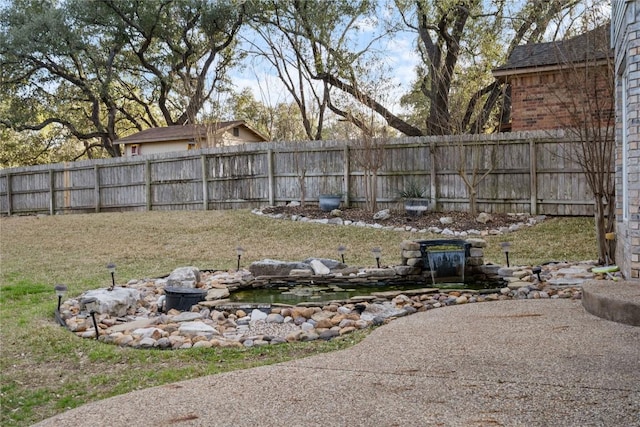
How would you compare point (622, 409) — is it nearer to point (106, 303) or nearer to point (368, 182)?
point (106, 303)

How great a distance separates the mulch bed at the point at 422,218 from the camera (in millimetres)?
11859

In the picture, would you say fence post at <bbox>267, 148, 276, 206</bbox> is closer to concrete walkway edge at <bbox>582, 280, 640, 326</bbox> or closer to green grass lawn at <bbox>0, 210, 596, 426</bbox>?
green grass lawn at <bbox>0, 210, 596, 426</bbox>

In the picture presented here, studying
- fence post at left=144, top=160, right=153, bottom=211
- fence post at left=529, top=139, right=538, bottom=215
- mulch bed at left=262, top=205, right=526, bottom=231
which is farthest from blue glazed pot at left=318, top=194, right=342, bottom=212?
Answer: fence post at left=144, top=160, right=153, bottom=211

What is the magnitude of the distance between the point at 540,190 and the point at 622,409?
10050 mm

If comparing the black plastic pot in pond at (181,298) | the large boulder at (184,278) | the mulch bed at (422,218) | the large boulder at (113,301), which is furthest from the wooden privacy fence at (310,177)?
the large boulder at (113,301)

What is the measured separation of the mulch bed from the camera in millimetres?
11859

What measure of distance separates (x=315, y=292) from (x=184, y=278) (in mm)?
1611

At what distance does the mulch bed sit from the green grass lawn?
70cm

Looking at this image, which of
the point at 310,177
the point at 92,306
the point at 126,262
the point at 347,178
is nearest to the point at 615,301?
the point at 92,306

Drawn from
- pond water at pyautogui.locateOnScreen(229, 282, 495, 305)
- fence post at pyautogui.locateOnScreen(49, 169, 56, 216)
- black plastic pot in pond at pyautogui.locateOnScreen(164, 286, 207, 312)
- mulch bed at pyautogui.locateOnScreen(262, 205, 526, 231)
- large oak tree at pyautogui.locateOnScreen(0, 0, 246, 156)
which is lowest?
pond water at pyautogui.locateOnScreen(229, 282, 495, 305)

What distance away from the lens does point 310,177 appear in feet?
47.8

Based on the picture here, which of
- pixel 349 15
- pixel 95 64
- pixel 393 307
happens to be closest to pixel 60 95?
pixel 95 64

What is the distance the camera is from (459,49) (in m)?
19.2

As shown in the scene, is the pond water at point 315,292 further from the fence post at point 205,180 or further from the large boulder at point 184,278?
the fence post at point 205,180
